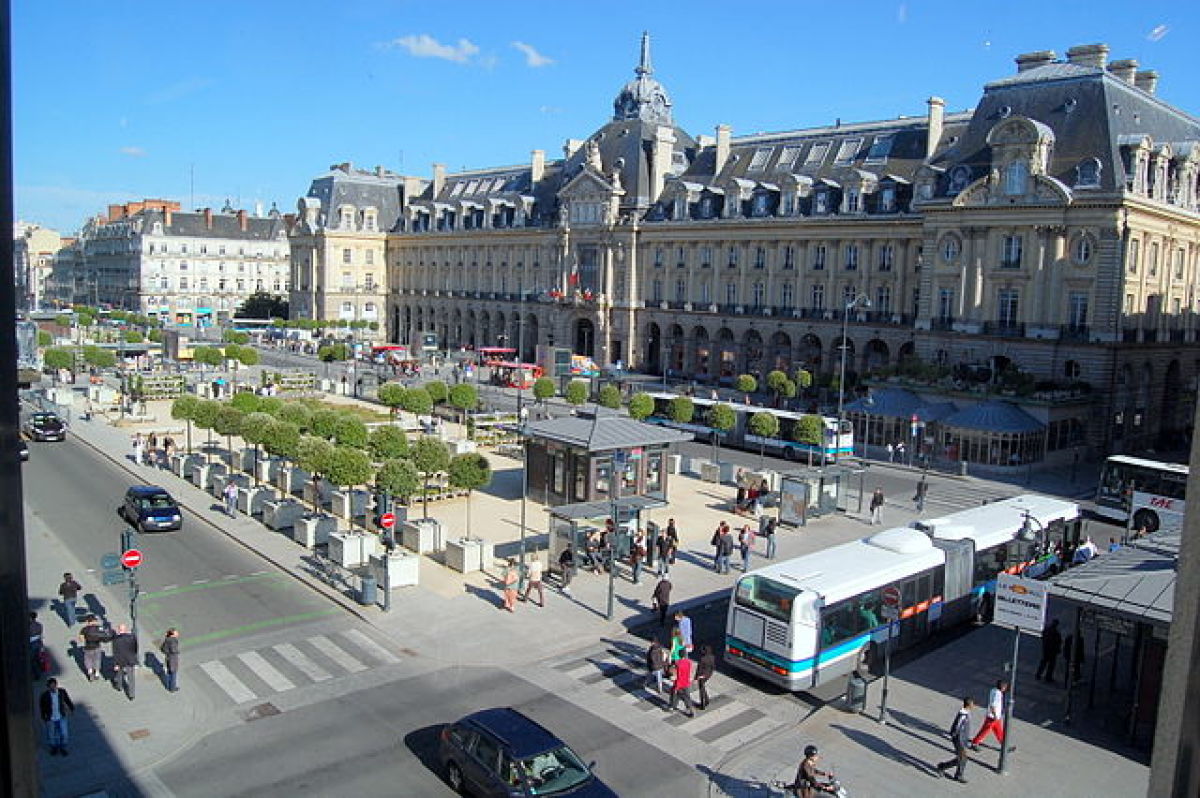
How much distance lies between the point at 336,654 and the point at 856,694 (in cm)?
1129

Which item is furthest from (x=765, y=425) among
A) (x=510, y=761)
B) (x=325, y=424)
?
(x=510, y=761)

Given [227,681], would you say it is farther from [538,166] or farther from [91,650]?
[538,166]

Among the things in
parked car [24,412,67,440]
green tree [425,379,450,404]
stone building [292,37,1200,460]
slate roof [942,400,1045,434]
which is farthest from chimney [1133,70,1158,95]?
parked car [24,412,67,440]

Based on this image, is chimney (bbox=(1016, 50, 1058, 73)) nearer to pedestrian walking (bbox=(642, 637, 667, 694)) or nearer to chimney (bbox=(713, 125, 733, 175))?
chimney (bbox=(713, 125, 733, 175))

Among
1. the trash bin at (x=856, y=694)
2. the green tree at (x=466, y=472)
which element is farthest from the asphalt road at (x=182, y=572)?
the trash bin at (x=856, y=694)

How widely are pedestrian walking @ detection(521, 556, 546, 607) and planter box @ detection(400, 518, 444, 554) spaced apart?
12.5ft

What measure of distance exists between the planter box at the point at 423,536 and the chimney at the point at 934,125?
4888 centimetres

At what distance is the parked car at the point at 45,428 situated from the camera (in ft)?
158

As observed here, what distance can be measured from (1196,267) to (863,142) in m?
23.4

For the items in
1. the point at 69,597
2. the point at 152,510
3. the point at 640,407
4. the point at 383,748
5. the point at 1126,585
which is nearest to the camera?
the point at 383,748

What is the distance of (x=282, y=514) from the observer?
32.5 metres

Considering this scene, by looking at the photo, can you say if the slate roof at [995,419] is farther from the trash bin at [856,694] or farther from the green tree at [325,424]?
the trash bin at [856,694]

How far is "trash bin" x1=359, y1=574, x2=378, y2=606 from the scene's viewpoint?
82.4 ft

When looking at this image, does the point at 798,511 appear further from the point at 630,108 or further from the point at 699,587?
the point at 630,108
